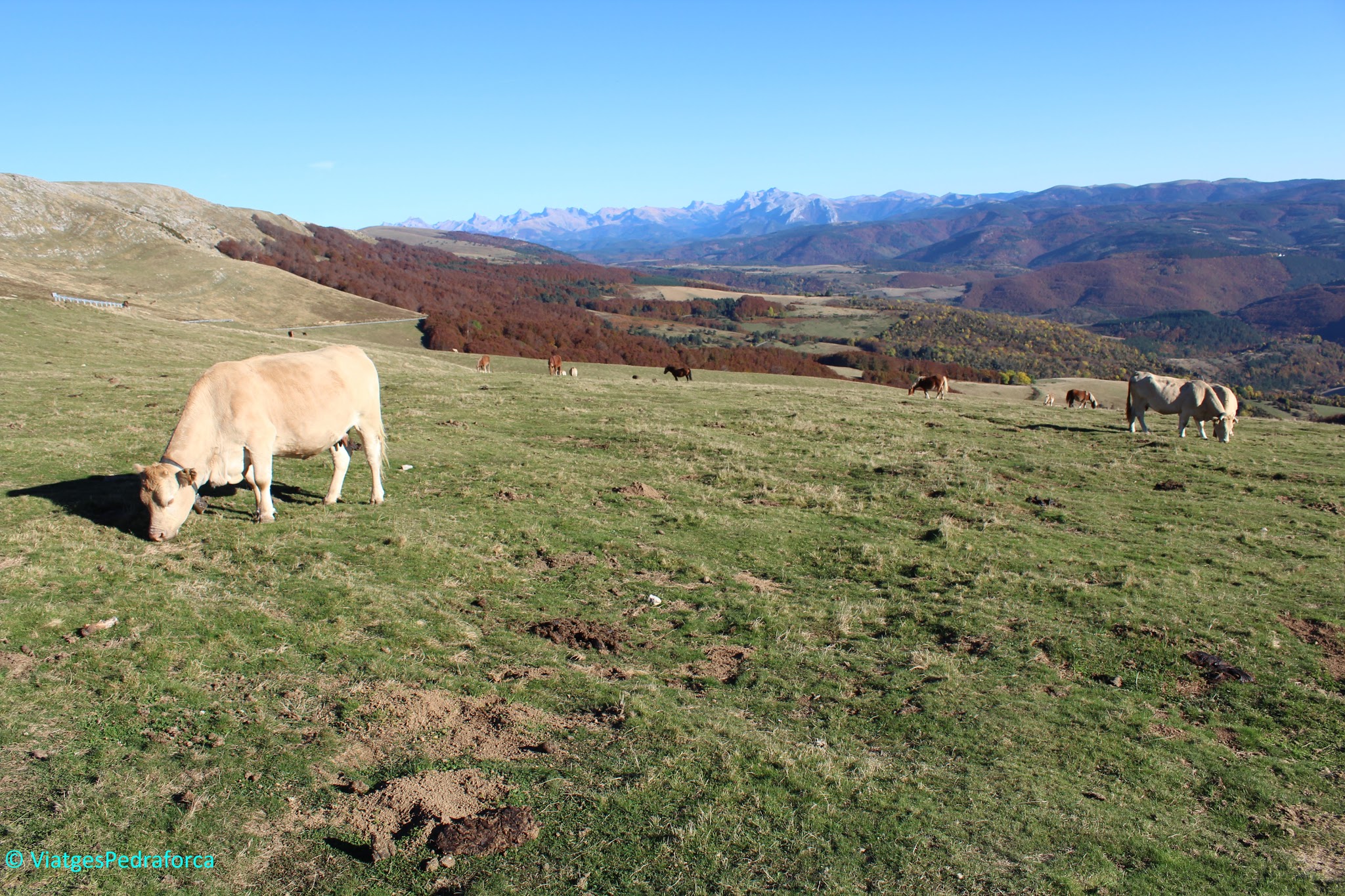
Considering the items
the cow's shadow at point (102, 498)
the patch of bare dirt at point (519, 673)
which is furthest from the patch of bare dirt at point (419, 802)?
the cow's shadow at point (102, 498)

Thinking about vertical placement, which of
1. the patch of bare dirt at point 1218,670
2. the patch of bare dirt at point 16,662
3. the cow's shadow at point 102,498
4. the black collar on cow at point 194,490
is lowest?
the patch of bare dirt at point 1218,670

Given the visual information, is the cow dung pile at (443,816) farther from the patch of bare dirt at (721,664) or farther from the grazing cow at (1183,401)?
the grazing cow at (1183,401)

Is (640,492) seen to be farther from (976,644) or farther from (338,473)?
(976,644)

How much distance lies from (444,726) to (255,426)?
251 inches

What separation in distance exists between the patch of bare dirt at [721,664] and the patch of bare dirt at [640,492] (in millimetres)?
6013

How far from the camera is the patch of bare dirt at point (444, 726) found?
609 centimetres

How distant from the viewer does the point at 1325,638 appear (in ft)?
31.9

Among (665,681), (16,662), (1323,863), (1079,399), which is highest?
(16,662)


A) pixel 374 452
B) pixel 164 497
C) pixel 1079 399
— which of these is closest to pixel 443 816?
pixel 164 497

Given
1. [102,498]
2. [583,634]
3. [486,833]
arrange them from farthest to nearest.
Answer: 1. [102,498]
2. [583,634]
3. [486,833]

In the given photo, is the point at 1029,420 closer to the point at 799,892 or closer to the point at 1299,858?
the point at 1299,858

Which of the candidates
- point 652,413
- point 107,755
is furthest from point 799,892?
point 652,413

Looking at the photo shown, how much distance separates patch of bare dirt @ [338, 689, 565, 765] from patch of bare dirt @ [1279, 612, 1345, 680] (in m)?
9.47

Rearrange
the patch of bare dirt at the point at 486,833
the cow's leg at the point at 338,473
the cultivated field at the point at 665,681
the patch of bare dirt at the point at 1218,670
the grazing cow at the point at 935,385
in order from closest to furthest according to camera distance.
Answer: the patch of bare dirt at the point at 486,833 → the cultivated field at the point at 665,681 → the patch of bare dirt at the point at 1218,670 → the cow's leg at the point at 338,473 → the grazing cow at the point at 935,385
